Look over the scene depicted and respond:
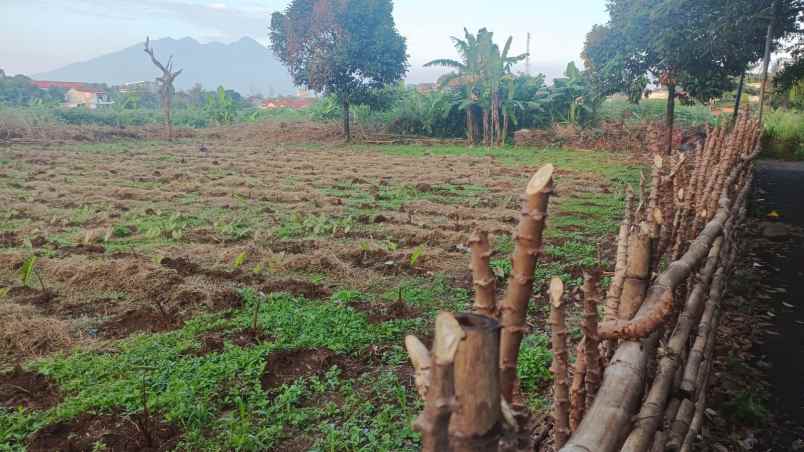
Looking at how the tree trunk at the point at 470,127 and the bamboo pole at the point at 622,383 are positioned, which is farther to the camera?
the tree trunk at the point at 470,127

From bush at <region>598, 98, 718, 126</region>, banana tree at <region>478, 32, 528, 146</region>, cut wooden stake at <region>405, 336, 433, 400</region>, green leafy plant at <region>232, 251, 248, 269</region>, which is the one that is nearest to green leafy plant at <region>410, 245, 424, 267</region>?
green leafy plant at <region>232, 251, 248, 269</region>

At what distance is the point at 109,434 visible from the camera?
225cm

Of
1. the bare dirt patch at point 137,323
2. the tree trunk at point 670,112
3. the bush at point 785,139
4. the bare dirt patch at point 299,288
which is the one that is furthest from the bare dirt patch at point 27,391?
the bush at point 785,139

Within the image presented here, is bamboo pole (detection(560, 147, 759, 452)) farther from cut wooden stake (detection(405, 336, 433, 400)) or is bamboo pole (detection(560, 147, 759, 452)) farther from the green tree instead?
the green tree

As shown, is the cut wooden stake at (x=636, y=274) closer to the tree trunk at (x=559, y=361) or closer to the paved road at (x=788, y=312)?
the tree trunk at (x=559, y=361)

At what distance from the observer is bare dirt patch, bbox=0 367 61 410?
2.47 meters

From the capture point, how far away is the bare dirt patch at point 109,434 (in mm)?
2180

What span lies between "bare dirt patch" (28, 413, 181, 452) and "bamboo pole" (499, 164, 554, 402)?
5.63 ft

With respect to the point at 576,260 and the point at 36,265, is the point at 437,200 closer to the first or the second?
the point at 576,260

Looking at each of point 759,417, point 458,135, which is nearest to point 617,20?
point 458,135

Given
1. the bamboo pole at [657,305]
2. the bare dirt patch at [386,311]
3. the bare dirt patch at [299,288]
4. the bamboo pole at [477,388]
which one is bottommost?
the bare dirt patch at [386,311]

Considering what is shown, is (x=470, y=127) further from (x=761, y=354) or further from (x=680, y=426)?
(x=680, y=426)

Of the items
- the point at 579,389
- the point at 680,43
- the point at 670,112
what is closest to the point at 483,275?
the point at 579,389

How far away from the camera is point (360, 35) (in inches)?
650
